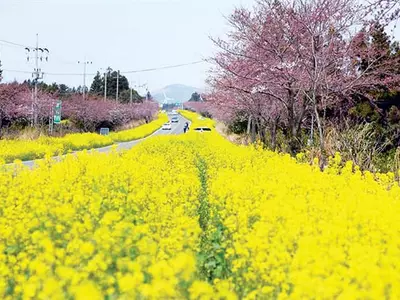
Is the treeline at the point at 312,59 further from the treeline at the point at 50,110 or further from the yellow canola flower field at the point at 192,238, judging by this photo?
the treeline at the point at 50,110

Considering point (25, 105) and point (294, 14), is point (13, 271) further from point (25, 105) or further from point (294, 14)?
point (25, 105)

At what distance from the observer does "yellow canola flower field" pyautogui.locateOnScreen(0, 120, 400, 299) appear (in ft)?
10.6

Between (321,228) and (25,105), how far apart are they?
37.4 metres

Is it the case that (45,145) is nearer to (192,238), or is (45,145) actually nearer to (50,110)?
(50,110)

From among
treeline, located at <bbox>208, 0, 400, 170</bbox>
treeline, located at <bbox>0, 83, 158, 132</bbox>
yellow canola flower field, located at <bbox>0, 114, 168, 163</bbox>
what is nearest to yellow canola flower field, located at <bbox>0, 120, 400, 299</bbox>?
treeline, located at <bbox>208, 0, 400, 170</bbox>

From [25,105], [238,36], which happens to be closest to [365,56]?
[238,36]

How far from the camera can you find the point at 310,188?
7434mm

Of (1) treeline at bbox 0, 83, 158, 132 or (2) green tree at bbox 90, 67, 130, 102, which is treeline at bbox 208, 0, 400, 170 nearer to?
(1) treeline at bbox 0, 83, 158, 132

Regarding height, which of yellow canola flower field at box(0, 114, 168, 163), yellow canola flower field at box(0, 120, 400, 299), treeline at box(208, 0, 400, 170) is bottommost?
yellow canola flower field at box(0, 114, 168, 163)

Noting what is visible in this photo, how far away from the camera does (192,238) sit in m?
4.61

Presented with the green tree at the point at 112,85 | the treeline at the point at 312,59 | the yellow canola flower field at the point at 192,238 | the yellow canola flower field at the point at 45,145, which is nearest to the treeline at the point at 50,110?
the yellow canola flower field at the point at 45,145

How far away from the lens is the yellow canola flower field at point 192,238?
10.6ft

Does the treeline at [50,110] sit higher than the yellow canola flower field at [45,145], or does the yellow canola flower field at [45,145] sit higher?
the treeline at [50,110]

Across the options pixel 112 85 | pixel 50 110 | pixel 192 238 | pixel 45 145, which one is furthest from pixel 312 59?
pixel 112 85
